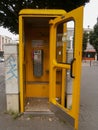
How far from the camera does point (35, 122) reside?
468 centimetres

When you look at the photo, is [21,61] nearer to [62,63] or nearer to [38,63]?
[62,63]

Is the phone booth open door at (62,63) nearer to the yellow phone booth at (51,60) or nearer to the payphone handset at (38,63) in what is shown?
the yellow phone booth at (51,60)

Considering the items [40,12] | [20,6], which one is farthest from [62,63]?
[20,6]

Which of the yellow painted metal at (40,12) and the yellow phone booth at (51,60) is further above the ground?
the yellow painted metal at (40,12)

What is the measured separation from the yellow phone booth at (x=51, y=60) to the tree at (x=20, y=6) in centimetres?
255

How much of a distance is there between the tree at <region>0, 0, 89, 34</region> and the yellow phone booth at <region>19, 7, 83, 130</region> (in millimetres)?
2552

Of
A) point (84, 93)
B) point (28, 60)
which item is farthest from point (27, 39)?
point (84, 93)

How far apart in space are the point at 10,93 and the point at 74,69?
194 centimetres

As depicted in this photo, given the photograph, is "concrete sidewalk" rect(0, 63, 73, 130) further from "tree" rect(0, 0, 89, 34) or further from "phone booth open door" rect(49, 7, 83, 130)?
"tree" rect(0, 0, 89, 34)

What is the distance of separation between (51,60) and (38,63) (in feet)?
4.06

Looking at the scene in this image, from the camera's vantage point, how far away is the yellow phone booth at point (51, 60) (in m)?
4.04

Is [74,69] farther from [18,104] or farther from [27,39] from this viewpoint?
[27,39]

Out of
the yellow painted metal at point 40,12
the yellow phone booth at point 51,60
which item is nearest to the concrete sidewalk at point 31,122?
the yellow phone booth at point 51,60

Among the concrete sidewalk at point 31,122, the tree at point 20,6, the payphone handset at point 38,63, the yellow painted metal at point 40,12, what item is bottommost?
the concrete sidewalk at point 31,122
